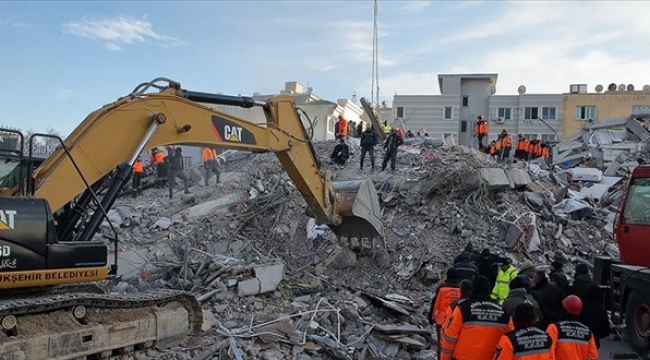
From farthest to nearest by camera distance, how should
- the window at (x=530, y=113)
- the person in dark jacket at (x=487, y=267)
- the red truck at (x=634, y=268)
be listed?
1. the window at (x=530, y=113)
2. the person in dark jacket at (x=487, y=267)
3. the red truck at (x=634, y=268)

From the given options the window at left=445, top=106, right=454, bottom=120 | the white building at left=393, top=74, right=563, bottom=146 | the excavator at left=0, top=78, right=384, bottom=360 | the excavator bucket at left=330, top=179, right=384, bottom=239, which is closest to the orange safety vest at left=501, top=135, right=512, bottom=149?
the excavator bucket at left=330, top=179, right=384, bottom=239

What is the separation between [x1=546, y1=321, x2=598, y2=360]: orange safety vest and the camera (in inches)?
206

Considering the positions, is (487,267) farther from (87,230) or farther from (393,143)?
(393,143)

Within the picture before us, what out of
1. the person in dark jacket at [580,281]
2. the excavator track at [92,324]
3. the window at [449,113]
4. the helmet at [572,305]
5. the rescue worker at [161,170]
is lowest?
the excavator track at [92,324]

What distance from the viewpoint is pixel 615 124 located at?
26141 mm

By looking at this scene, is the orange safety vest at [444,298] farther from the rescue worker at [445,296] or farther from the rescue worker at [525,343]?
the rescue worker at [525,343]

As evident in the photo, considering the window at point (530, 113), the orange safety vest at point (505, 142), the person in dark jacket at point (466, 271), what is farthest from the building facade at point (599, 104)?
the person in dark jacket at point (466, 271)

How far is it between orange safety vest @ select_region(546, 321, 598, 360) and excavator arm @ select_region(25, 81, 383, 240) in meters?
4.52

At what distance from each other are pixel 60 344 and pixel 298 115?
4.52 meters

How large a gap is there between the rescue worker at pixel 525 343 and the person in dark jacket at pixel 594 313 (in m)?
2.09

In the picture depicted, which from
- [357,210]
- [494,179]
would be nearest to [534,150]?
[494,179]

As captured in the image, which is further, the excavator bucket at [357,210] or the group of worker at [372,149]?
the group of worker at [372,149]

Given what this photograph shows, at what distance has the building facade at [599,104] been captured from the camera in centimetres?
4922

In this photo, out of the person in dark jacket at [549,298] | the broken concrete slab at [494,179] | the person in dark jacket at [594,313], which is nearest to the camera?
the person in dark jacket at [594,313]
